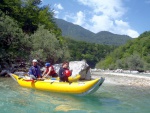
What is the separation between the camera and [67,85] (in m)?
11.4

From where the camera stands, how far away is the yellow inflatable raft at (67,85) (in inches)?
425

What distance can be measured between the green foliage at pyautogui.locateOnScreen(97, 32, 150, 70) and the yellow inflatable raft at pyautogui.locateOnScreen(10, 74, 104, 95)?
57991 mm

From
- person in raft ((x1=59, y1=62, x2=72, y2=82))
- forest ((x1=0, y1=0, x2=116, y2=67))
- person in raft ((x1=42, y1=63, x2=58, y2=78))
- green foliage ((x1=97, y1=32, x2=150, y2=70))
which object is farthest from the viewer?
green foliage ((x1=97, y1=32, x2=150, y2=70))

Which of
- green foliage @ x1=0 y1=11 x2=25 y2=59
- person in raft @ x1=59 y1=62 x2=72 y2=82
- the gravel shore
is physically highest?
green foliage @ x1=0 y1=11 x2=25 y2=59

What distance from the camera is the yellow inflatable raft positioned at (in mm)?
10796

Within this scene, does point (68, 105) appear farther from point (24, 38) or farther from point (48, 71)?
point (24, 38)

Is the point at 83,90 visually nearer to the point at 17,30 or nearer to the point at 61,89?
the point at 61,89

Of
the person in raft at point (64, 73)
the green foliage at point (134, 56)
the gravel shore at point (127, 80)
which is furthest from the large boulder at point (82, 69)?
the green foliage at point (134, 56)

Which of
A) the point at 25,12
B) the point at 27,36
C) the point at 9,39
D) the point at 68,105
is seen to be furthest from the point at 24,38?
the point at 68,105

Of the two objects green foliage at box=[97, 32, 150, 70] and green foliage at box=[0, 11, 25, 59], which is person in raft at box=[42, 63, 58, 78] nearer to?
green foliage at box=[0, 11, 25, 59]

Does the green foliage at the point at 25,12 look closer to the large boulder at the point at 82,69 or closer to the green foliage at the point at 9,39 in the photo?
the green foliage at the point at 9,39

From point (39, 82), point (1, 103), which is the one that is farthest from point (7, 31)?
point (1, 103)

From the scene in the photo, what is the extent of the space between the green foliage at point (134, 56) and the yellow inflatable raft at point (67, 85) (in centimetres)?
5799

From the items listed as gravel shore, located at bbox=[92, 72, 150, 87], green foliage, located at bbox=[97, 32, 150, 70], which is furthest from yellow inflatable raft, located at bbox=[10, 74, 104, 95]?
green foliage, located at bbox=[97, 32, 150, 70]
